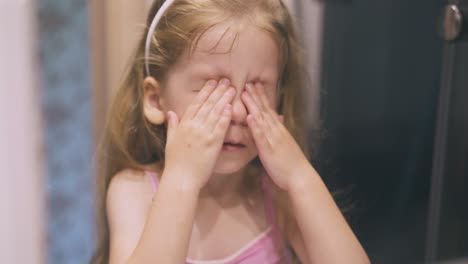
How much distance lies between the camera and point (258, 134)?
2.42 ft

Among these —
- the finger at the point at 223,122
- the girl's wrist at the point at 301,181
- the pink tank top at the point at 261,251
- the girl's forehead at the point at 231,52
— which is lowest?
the pink tank top at the point at 261,251

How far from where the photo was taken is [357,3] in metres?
1.03

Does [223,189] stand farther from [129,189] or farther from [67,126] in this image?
[67,126]

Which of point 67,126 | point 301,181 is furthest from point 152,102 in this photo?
point 67,126

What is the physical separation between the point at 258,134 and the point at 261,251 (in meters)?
0.23

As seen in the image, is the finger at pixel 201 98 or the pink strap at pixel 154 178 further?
the pink strap at pixel 154 178

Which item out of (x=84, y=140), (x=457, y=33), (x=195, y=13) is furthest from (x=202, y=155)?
(x=84, y=140)

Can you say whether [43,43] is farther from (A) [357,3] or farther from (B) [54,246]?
(A) [357,3]

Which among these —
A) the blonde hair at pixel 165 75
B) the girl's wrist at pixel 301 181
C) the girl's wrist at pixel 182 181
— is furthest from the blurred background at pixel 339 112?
the girl's wrist at pixel 182 181

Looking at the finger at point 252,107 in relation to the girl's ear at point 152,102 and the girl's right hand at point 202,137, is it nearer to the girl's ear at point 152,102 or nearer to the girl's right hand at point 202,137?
the girl's right hand at point 202,137

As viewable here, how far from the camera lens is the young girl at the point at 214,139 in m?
0.71

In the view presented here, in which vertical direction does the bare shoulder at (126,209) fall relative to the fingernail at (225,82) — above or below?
below

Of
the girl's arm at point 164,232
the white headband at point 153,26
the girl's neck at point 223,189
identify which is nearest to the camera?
the girl's arm at point 164,232

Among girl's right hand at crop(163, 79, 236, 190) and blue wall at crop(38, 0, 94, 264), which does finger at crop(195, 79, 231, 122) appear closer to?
girl's right hand at crop(163, 79, 236, 190)
